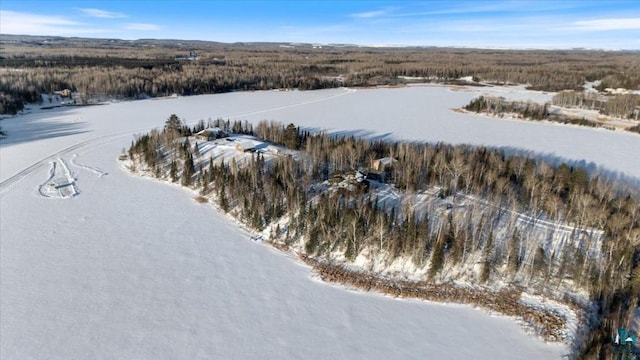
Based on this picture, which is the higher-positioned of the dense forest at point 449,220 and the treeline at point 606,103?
the treeline at point 606,103

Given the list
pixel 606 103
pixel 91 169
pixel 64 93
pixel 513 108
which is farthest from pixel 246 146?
pixel 606 103

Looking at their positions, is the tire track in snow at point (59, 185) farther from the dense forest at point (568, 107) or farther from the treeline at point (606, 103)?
the treeline at point (606, 103)

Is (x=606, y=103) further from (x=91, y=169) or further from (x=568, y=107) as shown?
(x=91, y=169)

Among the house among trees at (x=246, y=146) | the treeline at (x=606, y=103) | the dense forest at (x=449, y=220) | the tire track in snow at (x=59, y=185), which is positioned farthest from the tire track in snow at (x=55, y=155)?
the treeline at (x=606, y=103)

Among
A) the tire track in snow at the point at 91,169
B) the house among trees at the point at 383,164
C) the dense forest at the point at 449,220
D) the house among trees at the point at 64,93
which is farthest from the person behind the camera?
the house among trees at the point at 64,93

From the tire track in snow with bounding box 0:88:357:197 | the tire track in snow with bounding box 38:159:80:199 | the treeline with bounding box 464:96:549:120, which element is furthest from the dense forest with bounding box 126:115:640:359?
the treeline with bounding box 464:96:549:120

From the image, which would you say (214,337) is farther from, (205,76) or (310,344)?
(205,76)
